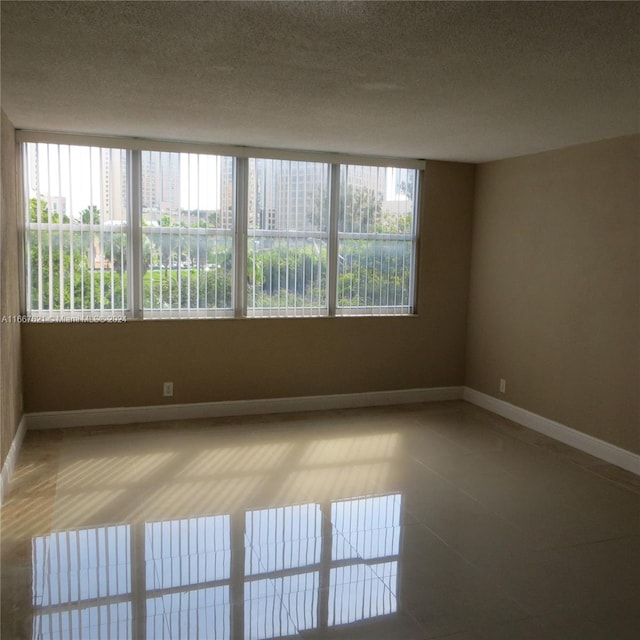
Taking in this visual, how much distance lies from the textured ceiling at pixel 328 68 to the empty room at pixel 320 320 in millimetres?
22

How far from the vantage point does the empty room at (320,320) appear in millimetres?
2617

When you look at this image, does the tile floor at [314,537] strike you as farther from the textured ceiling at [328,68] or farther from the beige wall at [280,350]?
the textured ceiling at [328,68]

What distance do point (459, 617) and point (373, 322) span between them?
3551mm

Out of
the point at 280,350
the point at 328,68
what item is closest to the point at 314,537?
the point at 328,68

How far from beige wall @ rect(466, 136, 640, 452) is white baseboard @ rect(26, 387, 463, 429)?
63 centimetres

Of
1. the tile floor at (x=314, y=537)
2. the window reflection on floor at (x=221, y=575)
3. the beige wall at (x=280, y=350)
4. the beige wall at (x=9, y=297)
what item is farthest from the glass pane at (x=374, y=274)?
the beige wall at (x=9, y=297)

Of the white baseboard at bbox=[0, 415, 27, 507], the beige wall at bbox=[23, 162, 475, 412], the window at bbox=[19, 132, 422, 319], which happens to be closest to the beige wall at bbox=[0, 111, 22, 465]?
the white baseboard at bbox=[0, 415, 27, 507]

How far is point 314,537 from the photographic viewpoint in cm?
337

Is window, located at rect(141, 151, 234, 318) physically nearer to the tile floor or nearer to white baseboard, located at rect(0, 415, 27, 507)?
the tile floor

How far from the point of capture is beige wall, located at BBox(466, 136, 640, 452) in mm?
4465

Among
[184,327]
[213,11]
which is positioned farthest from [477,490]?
[213,11]

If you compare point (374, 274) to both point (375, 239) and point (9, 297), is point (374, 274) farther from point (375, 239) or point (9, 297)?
point (9, 297)

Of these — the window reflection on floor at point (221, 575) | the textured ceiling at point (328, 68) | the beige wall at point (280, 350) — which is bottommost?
the window reflection on floor at point (221, 575)

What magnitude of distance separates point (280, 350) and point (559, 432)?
245 centimetres
